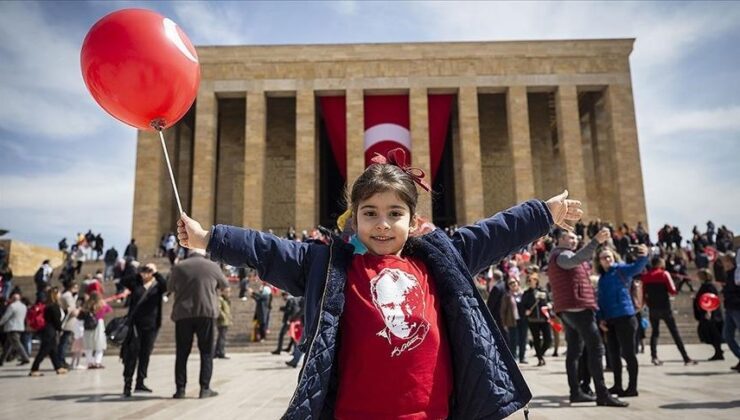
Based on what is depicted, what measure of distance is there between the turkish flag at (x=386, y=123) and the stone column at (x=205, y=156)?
7.41 m

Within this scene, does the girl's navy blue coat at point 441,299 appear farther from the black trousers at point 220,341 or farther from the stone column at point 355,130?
the stone column at point 355,130

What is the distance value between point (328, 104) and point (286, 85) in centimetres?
222

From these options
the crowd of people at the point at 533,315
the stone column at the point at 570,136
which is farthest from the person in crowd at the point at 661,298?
the stone column at the point at 570,136

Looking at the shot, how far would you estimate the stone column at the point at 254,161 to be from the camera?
2592 cm

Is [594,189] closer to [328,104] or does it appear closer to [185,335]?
[328,104]

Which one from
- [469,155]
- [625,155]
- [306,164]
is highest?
[469,155]

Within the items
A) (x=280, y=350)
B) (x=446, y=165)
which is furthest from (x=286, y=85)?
(x=280, y=350)

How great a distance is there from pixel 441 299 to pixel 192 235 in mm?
958

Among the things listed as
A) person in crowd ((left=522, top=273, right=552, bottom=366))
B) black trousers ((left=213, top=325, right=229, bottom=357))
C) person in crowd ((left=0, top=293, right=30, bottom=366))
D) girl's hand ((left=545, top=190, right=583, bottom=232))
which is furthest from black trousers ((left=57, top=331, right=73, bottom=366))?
girl's hand ((left=545, top=190, right=583, bottom=232))

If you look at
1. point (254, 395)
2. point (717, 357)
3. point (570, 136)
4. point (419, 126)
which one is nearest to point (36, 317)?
point (254, 395)

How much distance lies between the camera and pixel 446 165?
1174 inches

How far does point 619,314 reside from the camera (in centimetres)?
562

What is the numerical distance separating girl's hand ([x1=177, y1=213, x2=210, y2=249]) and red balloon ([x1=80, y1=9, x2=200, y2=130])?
2.35 ft

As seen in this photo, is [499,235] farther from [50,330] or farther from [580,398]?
[50,330]
